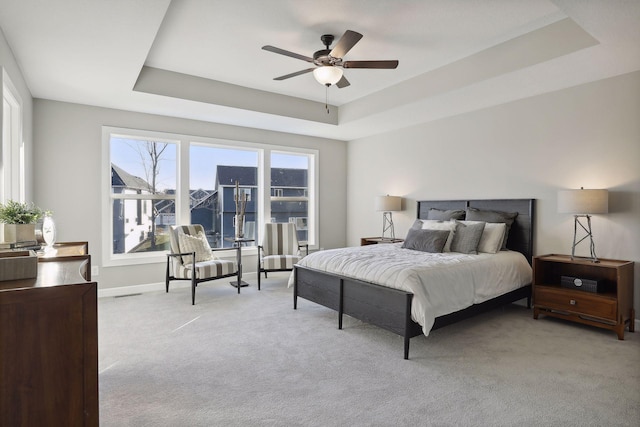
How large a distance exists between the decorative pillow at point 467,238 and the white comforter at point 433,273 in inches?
6.5

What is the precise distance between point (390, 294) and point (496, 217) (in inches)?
88.5

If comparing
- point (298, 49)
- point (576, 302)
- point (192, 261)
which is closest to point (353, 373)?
point (576, 302)

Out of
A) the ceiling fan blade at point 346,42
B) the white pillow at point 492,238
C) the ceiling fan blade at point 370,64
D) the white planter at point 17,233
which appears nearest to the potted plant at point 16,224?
the white planter at point 17,233

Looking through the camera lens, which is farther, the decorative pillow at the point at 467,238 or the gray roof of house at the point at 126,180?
the gray roof of house at the point at 126,180

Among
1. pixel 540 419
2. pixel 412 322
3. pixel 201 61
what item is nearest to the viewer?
pixel 540 419

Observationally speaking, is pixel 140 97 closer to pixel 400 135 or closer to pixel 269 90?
pixel 269 90

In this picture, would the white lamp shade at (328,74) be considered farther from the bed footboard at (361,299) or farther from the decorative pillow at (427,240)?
the decorative pillow at (427,240)

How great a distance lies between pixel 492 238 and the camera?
165 inches

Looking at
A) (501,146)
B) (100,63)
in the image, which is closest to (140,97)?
(100,63)

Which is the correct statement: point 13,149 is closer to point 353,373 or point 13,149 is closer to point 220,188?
point 220,188

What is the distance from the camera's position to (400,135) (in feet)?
19.6

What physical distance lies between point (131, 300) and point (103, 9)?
339 centimetres

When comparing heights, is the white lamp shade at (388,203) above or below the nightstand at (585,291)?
above

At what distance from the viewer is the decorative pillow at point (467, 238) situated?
412cm
